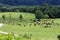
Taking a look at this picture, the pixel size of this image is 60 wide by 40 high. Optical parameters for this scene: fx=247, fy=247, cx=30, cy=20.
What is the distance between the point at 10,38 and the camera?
15.6 m

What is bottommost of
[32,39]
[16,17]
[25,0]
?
[25,0]

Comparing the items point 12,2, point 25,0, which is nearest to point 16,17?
point 12,2

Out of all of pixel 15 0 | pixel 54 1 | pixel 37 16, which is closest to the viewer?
pixel 37 16

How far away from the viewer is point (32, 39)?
79.0 feet

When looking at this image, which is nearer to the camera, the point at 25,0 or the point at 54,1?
the point at 54,1

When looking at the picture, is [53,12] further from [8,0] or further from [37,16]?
[8,0]

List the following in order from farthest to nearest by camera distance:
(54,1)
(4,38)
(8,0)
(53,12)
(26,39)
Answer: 1. (8,0)
2. (54,1)
3. (53,12)
4. (26,39)
5. (4,38)

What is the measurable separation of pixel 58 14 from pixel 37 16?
693cm

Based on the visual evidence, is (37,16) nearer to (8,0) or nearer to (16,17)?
(16,17)

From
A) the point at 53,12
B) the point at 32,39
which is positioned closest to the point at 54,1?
the point at 53,12

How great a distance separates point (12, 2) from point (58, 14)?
103m

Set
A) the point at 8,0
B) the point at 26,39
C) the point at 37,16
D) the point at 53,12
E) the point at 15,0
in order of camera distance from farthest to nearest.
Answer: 1. the point at 15,0
2. the point at 8,0
3. the point at 53,12
4. the point at 37,16
5. the point at 26,39

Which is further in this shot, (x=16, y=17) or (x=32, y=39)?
(x=16, y=17)

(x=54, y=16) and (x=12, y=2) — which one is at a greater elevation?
(x=54, y=16)
